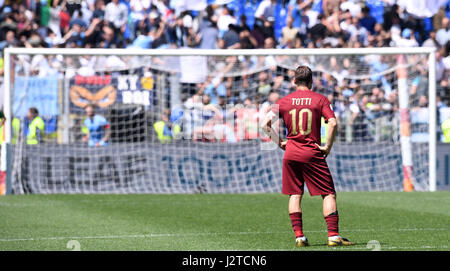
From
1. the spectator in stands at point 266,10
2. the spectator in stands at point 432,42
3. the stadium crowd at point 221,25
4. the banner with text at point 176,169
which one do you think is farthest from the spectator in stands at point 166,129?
the spectator in stands at point 432,42

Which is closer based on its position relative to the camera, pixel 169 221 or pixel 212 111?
pixel 169 221

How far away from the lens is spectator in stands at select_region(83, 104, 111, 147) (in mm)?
17750

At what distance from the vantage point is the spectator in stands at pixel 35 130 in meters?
17.7

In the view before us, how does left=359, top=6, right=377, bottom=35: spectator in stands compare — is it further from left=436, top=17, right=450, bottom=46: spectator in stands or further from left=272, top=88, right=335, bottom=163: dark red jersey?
left=272, top=88, right=335, bottom=163: dark red jersey

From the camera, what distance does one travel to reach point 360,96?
59.1 ft

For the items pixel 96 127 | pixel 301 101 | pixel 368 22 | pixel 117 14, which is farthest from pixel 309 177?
pixel 117 14

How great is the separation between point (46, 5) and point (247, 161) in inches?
339

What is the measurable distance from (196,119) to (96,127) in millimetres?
2035

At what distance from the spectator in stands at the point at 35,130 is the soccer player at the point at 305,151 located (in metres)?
9.97

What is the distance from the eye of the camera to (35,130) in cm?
1773

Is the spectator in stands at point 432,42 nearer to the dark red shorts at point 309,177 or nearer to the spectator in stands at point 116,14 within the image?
the spectator in stands at point 116,14

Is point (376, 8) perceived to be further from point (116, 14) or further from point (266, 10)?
point (116, 14)

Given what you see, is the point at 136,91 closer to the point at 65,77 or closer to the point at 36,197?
the point at 65,77
